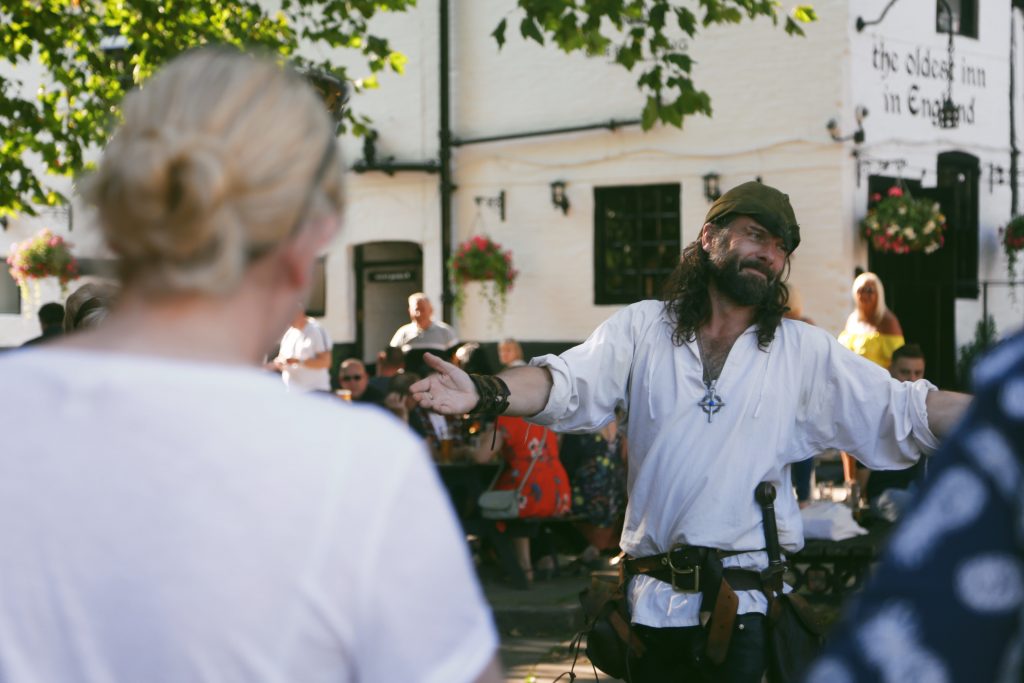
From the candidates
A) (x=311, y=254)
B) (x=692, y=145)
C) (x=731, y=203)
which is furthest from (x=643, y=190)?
(x=311, y=254)

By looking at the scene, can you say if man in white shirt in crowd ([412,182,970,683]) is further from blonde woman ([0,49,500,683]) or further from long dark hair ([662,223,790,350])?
blonde woman ([0,49,500,683])

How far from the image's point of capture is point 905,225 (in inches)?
595

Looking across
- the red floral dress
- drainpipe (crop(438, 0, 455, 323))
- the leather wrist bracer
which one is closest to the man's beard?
the leather wrist bracer

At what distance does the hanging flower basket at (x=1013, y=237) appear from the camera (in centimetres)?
1669

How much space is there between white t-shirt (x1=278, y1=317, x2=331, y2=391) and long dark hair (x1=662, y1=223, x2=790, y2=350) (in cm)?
780

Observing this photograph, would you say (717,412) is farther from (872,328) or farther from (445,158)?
(445,158)

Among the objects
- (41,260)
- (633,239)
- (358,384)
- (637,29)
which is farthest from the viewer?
(41,260)

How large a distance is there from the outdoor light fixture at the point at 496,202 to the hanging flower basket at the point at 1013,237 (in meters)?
6.51

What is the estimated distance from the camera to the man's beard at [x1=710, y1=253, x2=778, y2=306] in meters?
3.79

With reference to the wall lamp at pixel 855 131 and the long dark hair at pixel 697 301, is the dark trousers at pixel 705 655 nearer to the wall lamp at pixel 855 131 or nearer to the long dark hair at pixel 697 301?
the long dark hair at pixel 697 301

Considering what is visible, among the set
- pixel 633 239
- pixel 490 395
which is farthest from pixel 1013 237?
pixel 490 395

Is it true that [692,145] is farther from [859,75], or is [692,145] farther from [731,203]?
[731,203]

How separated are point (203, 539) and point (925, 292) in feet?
52.7

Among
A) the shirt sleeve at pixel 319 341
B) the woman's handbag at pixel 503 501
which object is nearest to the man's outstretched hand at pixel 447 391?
the woman's handbag at pixel 503 501
